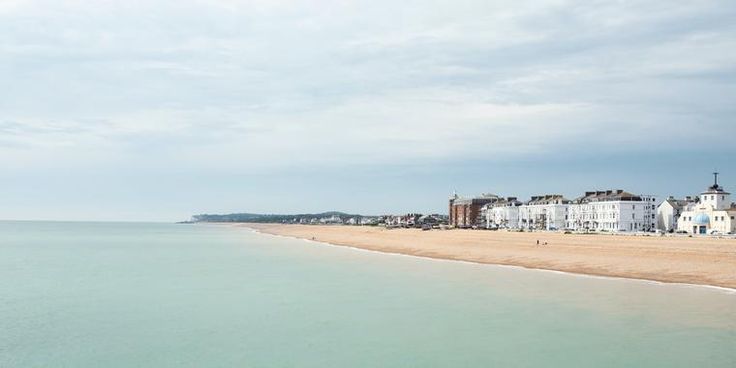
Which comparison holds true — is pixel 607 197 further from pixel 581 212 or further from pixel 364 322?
pixel 364 322

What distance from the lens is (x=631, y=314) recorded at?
26.3 meters

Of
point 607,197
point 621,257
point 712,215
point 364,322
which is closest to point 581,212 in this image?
point 607,197

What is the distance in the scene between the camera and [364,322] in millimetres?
24938

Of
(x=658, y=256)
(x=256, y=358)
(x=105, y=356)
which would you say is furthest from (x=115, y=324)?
(x=658, y=256)

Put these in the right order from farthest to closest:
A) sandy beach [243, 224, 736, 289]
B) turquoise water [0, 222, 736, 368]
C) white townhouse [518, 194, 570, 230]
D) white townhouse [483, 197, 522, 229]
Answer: white townhouse [483, 197, 522, 229] → white townhouse [518, 194, 570, 230] → sandy beach [243, 224, 736, 289] → turquoise water [0, 222, 736, 368]

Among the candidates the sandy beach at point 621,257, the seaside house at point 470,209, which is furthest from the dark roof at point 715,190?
the seaside house at point 470,209

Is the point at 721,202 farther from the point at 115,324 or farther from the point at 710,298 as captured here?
the point at 115,324

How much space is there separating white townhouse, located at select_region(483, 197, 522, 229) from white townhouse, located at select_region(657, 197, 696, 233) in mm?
44355

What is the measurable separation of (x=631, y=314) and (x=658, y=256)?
23.0 meters

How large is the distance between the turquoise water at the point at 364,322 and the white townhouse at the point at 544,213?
102004 mm

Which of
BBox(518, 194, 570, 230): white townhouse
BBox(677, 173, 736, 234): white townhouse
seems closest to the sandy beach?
BBox(677, 173, 736, 234): white townhouse

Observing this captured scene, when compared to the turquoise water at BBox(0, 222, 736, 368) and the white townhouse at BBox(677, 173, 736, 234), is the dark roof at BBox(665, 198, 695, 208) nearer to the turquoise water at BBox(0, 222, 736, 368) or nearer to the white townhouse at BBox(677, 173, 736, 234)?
the white townhouse at BBox(677, 173, 736, 234)

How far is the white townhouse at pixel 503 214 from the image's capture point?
158 metres

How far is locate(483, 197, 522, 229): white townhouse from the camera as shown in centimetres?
15825
